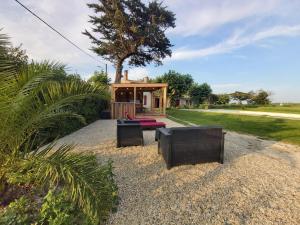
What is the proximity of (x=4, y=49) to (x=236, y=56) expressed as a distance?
2415 centimetres

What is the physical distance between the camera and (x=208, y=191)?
3357 millimetres

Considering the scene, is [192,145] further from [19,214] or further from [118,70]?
[118,70]

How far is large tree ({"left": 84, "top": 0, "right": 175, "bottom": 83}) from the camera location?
20797 millimetres

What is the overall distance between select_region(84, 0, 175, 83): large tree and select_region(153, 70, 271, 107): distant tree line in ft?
52.3

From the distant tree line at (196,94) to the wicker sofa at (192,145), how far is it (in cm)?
3529

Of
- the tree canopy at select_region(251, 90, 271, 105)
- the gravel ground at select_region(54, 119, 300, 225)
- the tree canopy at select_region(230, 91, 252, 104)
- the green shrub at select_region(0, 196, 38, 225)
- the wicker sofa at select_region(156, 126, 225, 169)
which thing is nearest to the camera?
the green shrub at select_region(0, 196, 38, 225)

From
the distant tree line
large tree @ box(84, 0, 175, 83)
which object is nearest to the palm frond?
large tree @ box(84, 0, 175, 83)

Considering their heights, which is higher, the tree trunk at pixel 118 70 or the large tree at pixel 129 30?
the large tree at pixel 129 30

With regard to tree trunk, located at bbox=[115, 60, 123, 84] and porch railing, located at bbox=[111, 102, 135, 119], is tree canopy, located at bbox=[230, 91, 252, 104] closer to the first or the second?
tree trunk, located at bbox=[115, 60, 123, 84]

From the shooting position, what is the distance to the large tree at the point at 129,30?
68.2 feet

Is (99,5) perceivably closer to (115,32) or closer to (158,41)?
(115,32)

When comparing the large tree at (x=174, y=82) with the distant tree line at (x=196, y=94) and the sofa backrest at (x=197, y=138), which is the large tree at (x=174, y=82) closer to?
the distant tree line at (x=196, y=94)

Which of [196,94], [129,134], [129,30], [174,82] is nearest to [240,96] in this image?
[196,94]

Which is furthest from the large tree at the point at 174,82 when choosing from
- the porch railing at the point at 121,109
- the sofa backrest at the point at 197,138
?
the sofa backrest at the point at 197,138
